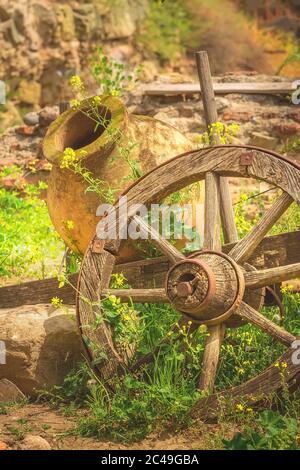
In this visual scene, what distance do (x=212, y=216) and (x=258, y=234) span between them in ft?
0.88

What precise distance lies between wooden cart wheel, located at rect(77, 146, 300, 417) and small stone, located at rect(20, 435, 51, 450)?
20.8 inches

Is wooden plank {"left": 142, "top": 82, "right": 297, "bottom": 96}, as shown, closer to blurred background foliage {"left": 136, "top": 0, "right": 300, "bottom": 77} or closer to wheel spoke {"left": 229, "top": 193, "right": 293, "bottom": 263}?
wheel spoke {"left": 229, "top": 193, "right": 293, "bottom": 263}

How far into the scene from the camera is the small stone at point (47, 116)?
8.64m

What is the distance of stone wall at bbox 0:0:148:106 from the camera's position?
1116 cm

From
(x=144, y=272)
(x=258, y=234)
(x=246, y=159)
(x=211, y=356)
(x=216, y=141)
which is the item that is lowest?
(x=211, y=356)

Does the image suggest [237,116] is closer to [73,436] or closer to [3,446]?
[73,436]

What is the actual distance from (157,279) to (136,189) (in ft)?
1.57

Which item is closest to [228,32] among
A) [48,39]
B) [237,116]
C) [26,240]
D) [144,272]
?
Result: [48,39]

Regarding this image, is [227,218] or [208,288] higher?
[227,218]

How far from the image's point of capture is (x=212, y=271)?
12.9 feet

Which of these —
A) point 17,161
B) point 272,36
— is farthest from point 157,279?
point 272,36

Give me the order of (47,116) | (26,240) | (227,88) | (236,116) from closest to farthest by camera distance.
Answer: (26,240) → (236,116) → (227,88) → (47,116)

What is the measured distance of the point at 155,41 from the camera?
42.7 feet
